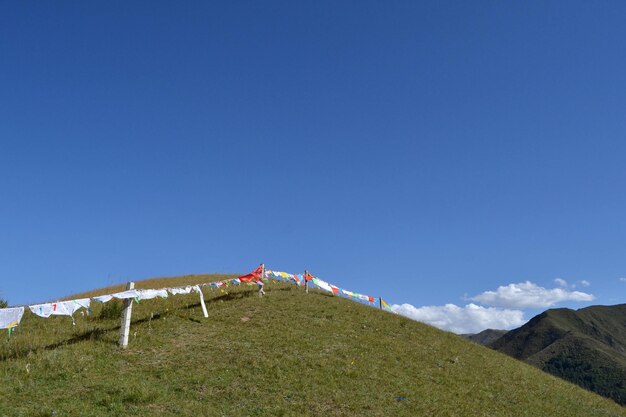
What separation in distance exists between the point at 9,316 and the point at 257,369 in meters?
8.27

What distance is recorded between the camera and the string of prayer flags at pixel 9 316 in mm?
15070

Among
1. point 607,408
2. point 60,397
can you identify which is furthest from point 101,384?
point 607,408

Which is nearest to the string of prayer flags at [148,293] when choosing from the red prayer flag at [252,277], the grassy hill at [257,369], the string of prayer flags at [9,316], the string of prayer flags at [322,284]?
the grassy hill at [257,369]

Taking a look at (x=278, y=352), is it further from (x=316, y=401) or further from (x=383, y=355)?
(x=383, y=355)

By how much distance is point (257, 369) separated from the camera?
16938mm

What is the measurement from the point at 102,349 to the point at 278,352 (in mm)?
6513

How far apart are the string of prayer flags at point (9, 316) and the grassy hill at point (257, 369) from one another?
130cm

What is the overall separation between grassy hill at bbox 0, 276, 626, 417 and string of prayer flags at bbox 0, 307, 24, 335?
4.28ft

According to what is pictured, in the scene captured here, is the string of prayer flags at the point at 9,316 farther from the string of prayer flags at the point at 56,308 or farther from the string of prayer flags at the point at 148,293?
the string of prayer flags at the point at 148,293

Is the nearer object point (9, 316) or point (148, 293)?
point (9, 316)

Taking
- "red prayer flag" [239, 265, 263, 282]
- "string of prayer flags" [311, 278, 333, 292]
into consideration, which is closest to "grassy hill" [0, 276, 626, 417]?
"red prayer flag" [239, 265, 263, 282]

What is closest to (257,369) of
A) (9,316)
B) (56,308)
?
(56,308)

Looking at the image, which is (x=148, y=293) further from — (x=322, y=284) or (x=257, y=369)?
(x=322, y=284)

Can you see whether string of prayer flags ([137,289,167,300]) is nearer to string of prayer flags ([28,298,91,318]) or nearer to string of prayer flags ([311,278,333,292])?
string of prayer flags ([28,298,91,318])
